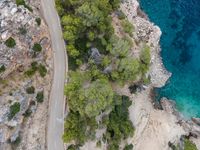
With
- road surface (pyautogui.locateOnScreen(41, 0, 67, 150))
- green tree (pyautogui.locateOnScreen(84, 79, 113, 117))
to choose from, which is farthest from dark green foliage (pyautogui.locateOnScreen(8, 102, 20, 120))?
green tree (pyautogui.locateOnScreen(84, 79, 113, 117))

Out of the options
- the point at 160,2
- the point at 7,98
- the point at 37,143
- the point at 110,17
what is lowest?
the point at 37,143

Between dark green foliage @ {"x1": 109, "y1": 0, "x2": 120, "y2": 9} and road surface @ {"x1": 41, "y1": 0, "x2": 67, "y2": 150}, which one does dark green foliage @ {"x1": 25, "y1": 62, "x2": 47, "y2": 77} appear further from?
dark green foliage @ {"x1": 109, "y1": 0, "x2": 120, "y2": 9}

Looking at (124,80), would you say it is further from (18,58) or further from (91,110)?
(18,58)

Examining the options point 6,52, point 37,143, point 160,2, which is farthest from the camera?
point 160,2

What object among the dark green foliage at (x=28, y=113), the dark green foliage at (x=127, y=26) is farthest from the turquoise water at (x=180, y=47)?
the dark green foliage at (x=28, y=113)

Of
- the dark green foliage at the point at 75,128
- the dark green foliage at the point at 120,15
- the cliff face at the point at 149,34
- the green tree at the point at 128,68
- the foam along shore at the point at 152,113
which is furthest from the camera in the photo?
the foam along shore at the point at 152,113

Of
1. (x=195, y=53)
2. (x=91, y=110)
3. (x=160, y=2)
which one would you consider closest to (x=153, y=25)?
(x=160, y=2)

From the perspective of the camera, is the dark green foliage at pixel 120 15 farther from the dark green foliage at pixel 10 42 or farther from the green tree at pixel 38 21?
the dark green foliage at pixel 10 42

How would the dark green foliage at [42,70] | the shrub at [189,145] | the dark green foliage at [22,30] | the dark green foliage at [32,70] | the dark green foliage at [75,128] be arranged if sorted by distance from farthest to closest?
the shrub at [189,145]
the dark green foliage at [75,128]
the dark green foliage at [42,70]
the dark green foliage at [32,70]
the dark green foliage at [22,30]
